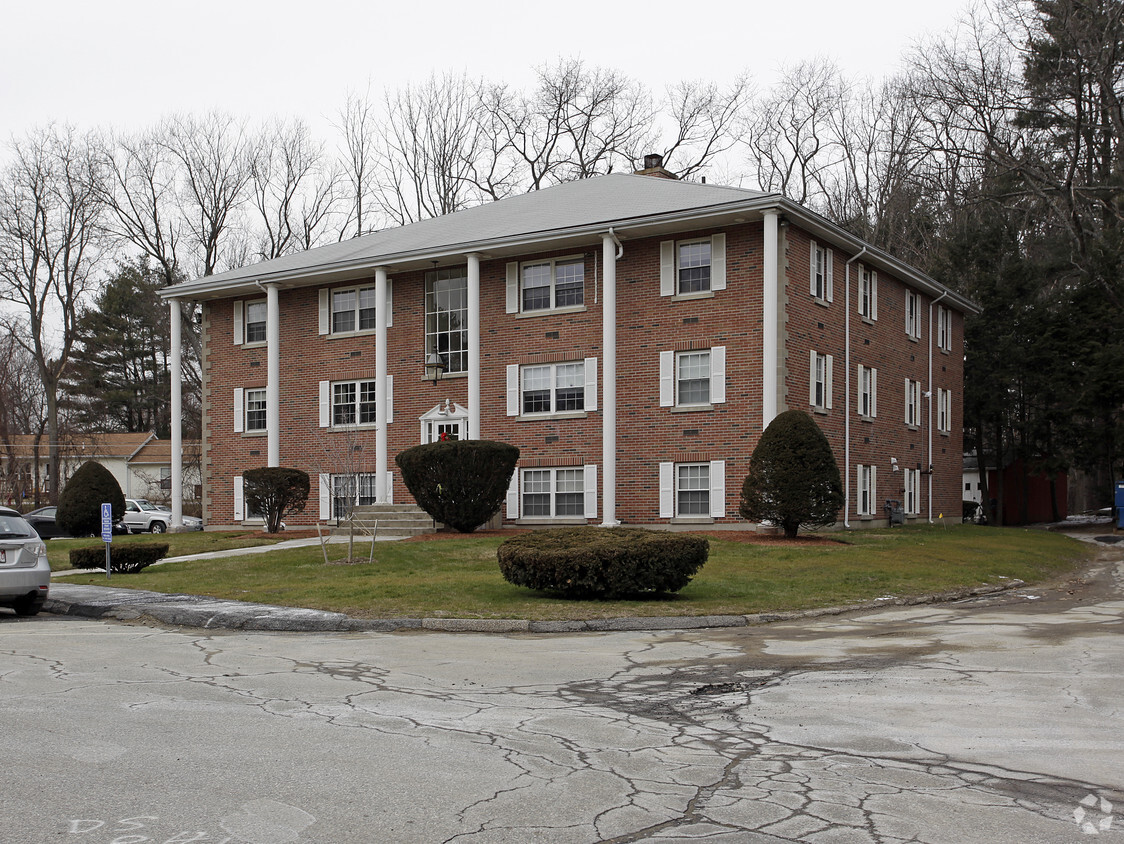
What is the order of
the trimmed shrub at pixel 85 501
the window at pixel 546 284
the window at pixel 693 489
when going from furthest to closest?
the trimmed shrub at pixel 85 501 → the window at pixel 546 284 → the window at pixel 693 489

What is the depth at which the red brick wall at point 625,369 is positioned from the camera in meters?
27.2

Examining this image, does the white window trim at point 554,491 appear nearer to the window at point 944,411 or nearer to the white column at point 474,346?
the white column at point 474,346

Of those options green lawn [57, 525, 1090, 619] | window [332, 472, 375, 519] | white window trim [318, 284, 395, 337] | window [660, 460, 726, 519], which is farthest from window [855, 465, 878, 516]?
white window trim [318, 284, 395, 337]

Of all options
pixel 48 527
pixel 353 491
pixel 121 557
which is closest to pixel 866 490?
pixel 353 491

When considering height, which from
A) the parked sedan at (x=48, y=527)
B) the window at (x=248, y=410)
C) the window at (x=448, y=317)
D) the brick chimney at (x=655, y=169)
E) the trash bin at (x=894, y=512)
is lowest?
the parked sedan at (x=48, y=527)

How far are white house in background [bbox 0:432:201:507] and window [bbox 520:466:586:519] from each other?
3795 cm

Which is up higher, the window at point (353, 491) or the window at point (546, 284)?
the window at point (546, 284)

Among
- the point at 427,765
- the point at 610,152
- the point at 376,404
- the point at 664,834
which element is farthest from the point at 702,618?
the point at 610,152

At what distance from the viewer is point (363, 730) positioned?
7.33 m

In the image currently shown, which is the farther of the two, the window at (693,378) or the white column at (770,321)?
the window at (693,378)

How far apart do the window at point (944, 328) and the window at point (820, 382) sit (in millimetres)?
10643

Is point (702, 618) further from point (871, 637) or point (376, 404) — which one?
point (376, 404)

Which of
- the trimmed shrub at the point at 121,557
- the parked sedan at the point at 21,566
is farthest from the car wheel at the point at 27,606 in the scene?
the trimmed shrub at the point at 121,557

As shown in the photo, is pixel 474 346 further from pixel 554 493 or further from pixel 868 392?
pixel 868 392
